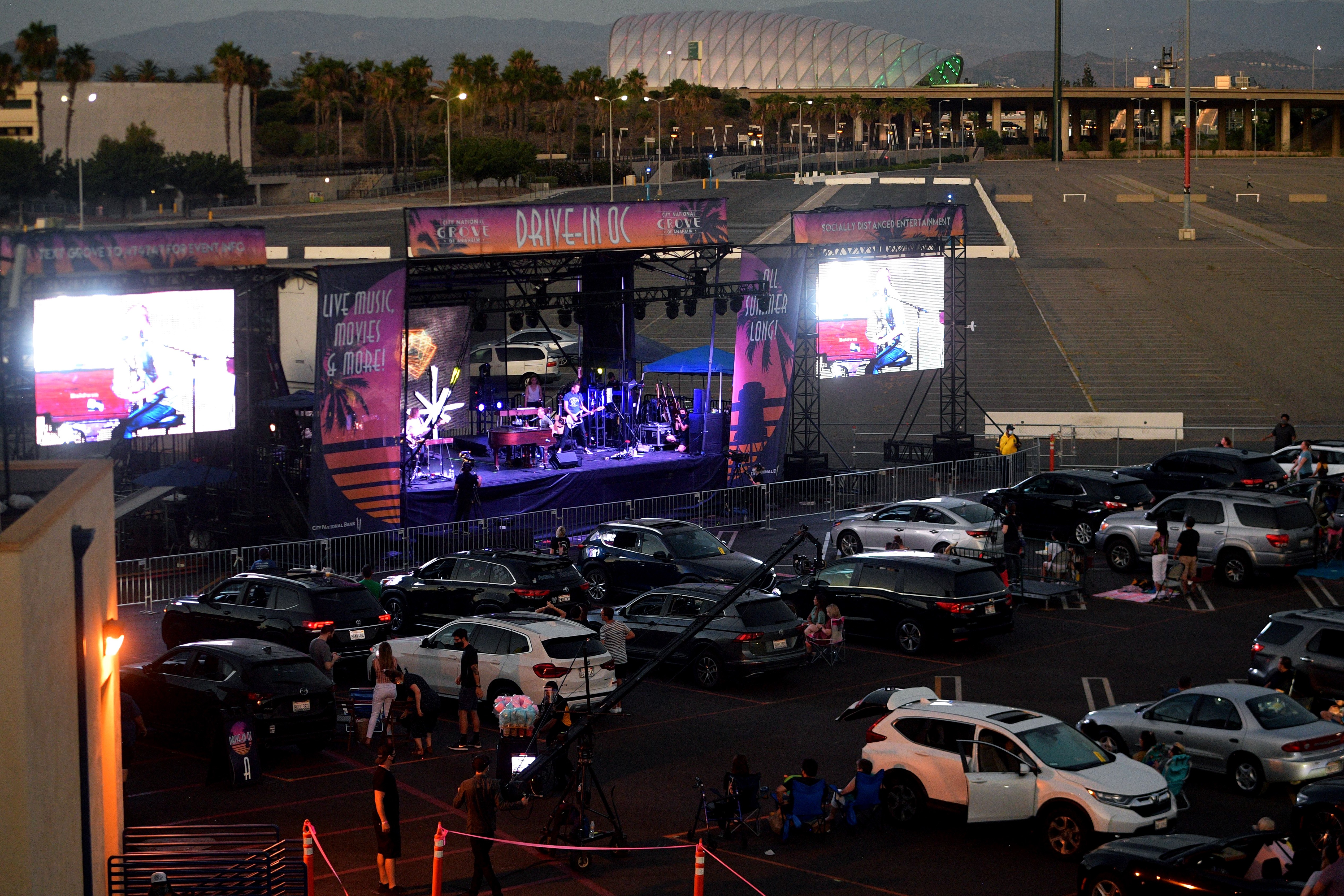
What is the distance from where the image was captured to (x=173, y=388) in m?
27.0

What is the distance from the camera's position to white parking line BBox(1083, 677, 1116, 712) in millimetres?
17188

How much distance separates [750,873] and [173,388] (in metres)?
18.7

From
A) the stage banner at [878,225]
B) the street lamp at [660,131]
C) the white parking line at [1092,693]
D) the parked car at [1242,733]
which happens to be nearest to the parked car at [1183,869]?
the parked car at [1242,733]

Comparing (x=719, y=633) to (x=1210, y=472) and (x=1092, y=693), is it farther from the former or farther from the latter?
(x=1210, y=472)

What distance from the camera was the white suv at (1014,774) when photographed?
40.4ft

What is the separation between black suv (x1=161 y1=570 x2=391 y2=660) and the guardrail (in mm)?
1614

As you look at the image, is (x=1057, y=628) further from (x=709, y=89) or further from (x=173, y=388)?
(x=709, y=89)

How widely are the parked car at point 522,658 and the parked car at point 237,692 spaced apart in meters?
1.72

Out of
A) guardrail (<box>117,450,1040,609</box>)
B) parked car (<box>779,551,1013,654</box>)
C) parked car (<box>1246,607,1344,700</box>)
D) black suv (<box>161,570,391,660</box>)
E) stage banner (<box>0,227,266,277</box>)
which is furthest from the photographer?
stage banner (<box>0,227,266,277</box>)

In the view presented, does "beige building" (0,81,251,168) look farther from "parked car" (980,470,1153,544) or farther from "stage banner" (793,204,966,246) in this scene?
"parked car" (980,470,1153,544)

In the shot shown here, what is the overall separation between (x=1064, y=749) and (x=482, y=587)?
1047 centimetres

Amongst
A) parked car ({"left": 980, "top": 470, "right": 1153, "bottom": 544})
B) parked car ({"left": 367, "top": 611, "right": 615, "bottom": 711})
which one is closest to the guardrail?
parked car ({"left": 980, "top": 470, "right": 1153, "bottom": 544})

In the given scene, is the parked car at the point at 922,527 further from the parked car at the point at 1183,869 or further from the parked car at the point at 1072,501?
the parked car at the point at 1183,869

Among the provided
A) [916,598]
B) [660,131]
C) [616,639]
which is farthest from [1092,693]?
[660,131]
